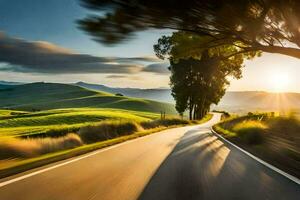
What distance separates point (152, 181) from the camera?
10.0m

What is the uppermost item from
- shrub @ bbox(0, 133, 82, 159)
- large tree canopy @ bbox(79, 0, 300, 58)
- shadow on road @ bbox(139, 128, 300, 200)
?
large tree canopy @ bbox(79, 0, 300, 58)

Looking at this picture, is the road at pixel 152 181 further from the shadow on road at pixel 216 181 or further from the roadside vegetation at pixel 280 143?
the roadside vegetation at pixel 280 143

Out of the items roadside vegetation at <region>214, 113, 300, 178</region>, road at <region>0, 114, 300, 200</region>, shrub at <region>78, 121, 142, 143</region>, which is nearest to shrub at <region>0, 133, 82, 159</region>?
road at <region>0, 114, 300, 200</region>

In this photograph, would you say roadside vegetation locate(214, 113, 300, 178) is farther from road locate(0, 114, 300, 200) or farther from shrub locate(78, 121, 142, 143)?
shrub locate(78, 121, 142, 143)

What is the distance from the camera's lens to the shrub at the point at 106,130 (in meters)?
24.0

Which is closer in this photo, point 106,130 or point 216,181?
point 216,181

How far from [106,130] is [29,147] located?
11125 millimetres

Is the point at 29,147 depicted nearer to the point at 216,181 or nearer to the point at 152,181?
the point at 152,181

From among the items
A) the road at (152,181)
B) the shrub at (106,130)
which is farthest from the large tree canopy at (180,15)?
the shrub at (106,130)

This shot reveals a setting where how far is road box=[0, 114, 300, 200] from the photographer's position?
27.4 ft

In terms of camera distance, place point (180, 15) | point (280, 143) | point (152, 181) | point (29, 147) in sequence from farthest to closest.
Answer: point (280, 143), point (29, 147), point (180, 15), point (152, 181)

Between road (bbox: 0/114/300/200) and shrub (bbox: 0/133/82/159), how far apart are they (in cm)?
206

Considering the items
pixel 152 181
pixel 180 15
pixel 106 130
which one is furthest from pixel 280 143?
pixel 106 130

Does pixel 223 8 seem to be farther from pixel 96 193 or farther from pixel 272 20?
pixel 96 193
